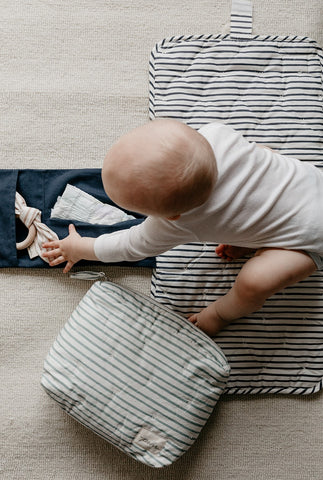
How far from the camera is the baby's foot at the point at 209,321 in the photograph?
2.89 ft

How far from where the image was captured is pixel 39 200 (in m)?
0.95

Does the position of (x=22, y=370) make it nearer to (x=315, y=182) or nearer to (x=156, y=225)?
(x=156, y=225)

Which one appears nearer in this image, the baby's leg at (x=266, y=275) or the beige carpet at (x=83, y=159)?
the baby's leg at (x=266, y=275)

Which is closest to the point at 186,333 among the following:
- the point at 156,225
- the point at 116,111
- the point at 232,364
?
the point at 232,364

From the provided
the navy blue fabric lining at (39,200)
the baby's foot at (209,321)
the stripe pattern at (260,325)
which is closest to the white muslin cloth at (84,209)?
the navy blue fabric lining at (39,200)

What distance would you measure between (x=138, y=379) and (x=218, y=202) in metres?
0.37

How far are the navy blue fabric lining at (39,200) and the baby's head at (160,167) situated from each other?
0.33 m

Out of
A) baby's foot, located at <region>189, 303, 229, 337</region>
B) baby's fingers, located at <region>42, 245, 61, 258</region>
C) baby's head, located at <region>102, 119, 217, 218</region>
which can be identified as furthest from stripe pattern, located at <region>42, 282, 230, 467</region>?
baby's head, located at <region>102, 119, 217, 218</region>

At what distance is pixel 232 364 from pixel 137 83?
2.04ft

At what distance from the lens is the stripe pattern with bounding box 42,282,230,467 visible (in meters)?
0.83

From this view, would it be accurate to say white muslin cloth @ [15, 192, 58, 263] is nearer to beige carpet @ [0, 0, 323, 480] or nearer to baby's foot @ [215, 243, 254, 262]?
beige carpet @ [0, 0, 323, 480]

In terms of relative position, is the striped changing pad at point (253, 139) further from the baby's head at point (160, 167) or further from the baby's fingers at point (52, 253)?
the baby's head at point (160, 167)

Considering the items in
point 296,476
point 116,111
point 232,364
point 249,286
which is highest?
A: point 116,111

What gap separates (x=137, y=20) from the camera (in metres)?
0.98
